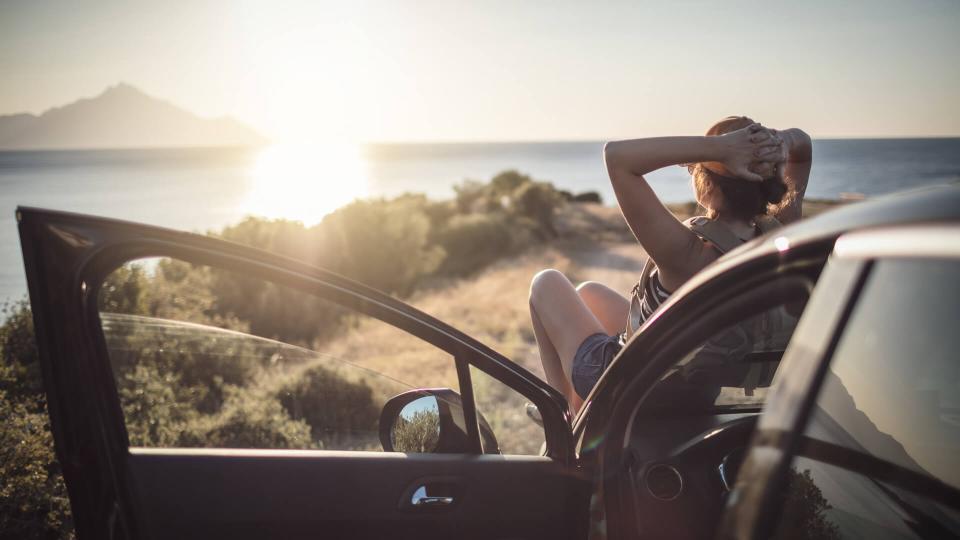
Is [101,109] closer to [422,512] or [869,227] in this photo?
[422,512]

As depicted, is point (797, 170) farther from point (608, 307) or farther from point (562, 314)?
point (562, 314)

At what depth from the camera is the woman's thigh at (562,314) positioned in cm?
269

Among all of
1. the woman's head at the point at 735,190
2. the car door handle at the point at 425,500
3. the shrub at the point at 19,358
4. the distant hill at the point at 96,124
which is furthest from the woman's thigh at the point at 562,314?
the distant hill at the point at 96,124

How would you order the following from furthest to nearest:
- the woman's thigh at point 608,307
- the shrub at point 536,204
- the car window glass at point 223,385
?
the shrub at point 536,204
the woman's thigh at point 608,307
the car window glass at point 223,385

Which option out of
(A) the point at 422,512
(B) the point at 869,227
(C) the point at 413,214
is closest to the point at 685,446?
(A) the point at 422,512

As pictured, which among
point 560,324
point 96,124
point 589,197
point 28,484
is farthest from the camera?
point 589,197

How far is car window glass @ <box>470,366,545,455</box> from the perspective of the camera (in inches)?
200

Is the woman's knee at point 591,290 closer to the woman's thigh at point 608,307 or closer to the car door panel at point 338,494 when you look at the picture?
the woman's thigh at point 608,307

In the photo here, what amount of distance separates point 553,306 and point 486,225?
58.7 ft

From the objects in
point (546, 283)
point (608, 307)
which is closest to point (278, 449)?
point (546, 283)

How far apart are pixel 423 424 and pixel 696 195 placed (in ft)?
4.79

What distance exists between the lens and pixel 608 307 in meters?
3.24

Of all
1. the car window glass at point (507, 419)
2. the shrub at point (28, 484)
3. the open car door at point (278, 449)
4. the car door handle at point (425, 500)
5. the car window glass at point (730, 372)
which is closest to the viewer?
the open car door at point (278, 449)

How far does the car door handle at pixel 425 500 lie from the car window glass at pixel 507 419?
3.07 metres
